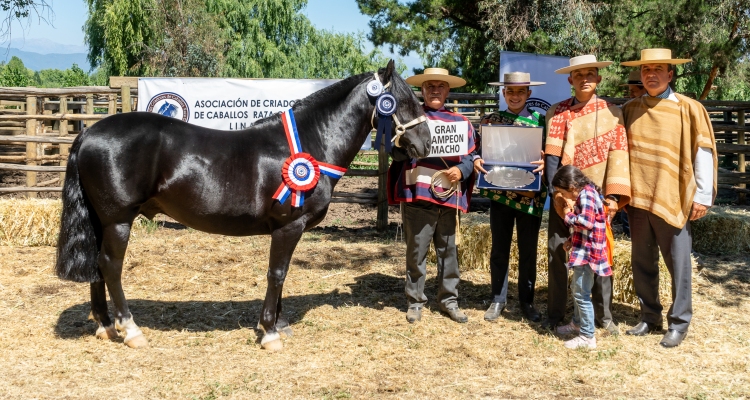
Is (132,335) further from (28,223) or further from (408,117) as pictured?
(28,223)

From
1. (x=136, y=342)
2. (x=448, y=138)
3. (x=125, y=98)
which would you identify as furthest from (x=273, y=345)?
(x=125, y=98)

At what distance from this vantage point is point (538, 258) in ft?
20.8

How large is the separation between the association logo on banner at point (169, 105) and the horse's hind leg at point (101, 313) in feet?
13.1

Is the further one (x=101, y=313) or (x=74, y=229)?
(x=101, y=313)

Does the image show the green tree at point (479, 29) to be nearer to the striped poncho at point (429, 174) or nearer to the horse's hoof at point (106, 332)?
the striped poncho at point (429, 174)

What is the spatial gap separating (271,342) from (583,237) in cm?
237

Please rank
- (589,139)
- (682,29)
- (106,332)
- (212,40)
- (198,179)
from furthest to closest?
(212,40) < (682,29) < (106,332) < (589,139) < (198,179)

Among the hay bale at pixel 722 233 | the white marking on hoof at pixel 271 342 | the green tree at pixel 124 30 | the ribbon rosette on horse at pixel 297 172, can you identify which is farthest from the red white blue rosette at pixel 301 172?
the green tree at pixel 124 30

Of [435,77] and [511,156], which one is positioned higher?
[435,77]

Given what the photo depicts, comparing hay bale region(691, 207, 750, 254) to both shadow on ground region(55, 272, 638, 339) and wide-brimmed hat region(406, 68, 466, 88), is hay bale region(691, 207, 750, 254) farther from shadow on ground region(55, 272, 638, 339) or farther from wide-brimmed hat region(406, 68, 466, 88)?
wide-brimmed hat region(406, 68, 466, 88)

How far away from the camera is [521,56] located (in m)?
8.21

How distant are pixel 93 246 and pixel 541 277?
4.23m

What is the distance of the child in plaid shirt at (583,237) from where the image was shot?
4348 mm

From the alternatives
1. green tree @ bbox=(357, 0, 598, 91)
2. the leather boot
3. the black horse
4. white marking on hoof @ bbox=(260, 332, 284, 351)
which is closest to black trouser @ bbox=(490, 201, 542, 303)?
the leather boot
